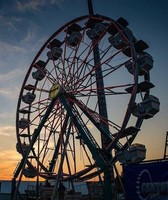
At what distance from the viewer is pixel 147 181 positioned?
7.65m

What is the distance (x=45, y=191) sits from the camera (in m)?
17.8

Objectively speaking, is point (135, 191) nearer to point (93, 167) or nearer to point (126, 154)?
point (126, 154)

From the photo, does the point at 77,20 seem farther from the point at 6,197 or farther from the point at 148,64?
the point at 6,197

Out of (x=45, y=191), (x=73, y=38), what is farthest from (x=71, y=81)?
(x=45, y=191)

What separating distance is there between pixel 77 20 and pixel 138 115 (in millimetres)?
8316

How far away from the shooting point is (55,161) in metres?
17.7

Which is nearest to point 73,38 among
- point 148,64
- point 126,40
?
point 126,40

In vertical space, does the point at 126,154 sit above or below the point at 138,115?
below

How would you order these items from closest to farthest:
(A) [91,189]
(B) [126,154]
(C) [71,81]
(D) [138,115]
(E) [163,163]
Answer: (E) [163,163] < (B) [126,154] < (D) [138,115] < (C) [71,81] < (A) [91,189]

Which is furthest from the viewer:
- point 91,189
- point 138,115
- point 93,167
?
point 91,189

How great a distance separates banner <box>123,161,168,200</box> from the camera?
285 inches

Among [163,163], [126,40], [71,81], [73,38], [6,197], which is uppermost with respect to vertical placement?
[73,38]

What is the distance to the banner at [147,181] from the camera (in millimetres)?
7250

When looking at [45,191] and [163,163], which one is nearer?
[163,163]
